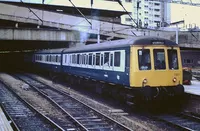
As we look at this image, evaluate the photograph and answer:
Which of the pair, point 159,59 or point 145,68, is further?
point 159,59

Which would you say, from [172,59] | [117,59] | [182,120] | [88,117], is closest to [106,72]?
[117,59]

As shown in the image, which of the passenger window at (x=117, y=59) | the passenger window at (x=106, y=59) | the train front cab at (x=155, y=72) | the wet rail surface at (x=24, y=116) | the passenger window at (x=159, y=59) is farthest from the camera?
the passenger window at (x=106, y=59)

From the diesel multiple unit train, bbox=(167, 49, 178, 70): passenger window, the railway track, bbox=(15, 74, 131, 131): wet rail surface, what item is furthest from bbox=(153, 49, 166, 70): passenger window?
bbox=(15, 74, 131, 131): wet rail surface

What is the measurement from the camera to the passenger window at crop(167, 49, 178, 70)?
14016 mm

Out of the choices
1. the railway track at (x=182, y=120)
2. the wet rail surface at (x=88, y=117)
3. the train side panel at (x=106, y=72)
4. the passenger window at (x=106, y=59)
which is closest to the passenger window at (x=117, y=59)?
the train side panel at (x=106, y=72)

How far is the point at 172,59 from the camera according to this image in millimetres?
14117

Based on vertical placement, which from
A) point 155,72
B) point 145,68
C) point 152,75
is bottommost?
point 152,75

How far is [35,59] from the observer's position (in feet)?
134

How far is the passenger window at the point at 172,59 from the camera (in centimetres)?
1402

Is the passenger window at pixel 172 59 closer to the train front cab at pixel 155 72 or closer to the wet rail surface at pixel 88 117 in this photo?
the train front cab at pixel 155 72

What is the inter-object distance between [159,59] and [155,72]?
0.63m

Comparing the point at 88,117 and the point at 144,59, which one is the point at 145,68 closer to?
the point at 144,59

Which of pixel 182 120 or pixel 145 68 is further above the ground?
pixel 145 68

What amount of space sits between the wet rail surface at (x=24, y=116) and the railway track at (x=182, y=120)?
3.89 meters
